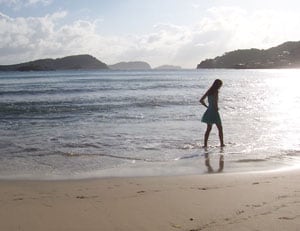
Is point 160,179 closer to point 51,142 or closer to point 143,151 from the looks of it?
point 143,151

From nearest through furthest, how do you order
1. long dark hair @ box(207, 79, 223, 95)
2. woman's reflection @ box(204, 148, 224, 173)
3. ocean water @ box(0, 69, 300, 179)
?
woman's reflection @ box(204, 148, 224, 173), ocean water @ box(0, 69, 300, 179), long dark hair @ box(207, 79, 223, 95)

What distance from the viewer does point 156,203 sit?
18.4 ft

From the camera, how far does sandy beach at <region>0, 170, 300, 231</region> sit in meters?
4.82

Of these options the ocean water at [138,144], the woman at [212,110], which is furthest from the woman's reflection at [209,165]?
the woman at [212,110]

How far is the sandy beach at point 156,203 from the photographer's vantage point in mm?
4816

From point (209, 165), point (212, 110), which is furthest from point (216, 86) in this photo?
point (209, 165)

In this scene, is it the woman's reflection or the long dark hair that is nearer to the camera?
the woman's reflection

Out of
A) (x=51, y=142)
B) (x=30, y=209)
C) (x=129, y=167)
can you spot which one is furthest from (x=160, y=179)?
(x=51, y=142)

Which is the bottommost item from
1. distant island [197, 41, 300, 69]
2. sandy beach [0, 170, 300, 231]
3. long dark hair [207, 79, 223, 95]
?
sandy beach [0, 170, 300, 231]

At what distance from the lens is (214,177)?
7.36m

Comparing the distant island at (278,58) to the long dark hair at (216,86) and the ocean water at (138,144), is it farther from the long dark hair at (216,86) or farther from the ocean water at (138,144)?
the long dark hair at (216,86)

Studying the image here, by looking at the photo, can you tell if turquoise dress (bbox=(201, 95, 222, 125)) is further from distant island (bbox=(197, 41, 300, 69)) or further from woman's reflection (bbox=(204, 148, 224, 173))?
distant island (bbox=(197, 41, 300, 69))

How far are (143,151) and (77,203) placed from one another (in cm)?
480

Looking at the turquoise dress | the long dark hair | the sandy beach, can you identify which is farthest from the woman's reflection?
the long dark hair
